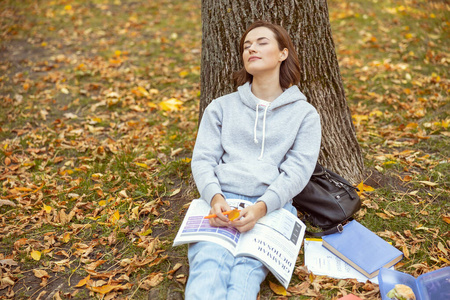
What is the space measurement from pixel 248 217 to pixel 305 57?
152 cm

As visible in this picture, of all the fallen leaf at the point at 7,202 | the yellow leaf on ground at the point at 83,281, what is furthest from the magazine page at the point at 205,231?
the fallen leaf at the point at 7,202

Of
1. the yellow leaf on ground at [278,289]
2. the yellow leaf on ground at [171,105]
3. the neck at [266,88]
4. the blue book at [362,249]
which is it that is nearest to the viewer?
the yellow leaf on ground at [278,289]

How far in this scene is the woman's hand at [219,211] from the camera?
92.9 inches

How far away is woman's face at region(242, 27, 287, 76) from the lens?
2.69 m

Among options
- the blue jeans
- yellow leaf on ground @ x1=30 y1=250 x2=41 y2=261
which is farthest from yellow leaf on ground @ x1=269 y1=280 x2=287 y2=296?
yellow leaf on ground @ x1=30 y1=250 x2=41 y2=261

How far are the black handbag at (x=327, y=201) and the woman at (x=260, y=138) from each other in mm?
221

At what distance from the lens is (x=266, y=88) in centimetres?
281

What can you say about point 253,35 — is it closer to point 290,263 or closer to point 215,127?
point 215,127

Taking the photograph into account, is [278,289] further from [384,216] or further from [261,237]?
[384,216]

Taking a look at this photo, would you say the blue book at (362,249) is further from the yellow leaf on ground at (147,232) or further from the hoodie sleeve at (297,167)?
the yellow leaf on ground at (147,232)

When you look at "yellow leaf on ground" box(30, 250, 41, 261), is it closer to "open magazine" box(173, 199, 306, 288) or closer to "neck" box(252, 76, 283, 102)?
"open magazine" box(173, 199, 306, 288)

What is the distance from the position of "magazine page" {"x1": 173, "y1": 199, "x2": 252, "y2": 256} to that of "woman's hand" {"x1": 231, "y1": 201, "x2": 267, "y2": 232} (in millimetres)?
81

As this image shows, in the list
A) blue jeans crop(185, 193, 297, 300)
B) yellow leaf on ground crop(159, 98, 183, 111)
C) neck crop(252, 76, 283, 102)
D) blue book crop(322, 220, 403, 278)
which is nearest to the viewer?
blue jeans crop(185, 193, 297, 300)

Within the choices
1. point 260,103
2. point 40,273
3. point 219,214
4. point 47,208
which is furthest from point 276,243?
point 47,208
